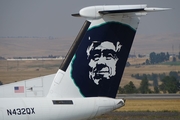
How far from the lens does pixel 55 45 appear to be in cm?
13962

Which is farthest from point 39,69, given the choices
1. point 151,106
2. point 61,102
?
point 61,102

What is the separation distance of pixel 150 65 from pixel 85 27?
88.9 m

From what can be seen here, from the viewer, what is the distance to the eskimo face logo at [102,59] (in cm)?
1254

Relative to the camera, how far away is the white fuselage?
11.6 metres

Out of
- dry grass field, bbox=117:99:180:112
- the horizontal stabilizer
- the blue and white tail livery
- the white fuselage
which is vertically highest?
the horizontal stabilizer

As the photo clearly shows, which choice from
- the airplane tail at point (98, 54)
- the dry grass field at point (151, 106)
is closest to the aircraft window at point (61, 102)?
the airplane tail at point (98, 54)

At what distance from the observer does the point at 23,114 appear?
38.2 ft

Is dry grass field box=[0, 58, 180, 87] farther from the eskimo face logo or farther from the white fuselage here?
the white fuselage

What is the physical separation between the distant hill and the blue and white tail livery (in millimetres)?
107077

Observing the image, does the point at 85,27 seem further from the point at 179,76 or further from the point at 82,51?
the point at 179,76

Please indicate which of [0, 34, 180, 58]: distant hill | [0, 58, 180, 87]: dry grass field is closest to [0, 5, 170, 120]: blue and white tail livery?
[0, 58, 180, 87]: dry grass field

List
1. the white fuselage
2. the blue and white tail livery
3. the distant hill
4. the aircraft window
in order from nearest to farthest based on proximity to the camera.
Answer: the white fuselage → the aircraft window → the blue and white tail livery → the distant hill

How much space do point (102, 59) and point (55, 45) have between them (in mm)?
127480

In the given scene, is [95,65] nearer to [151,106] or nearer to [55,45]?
[151,106]
